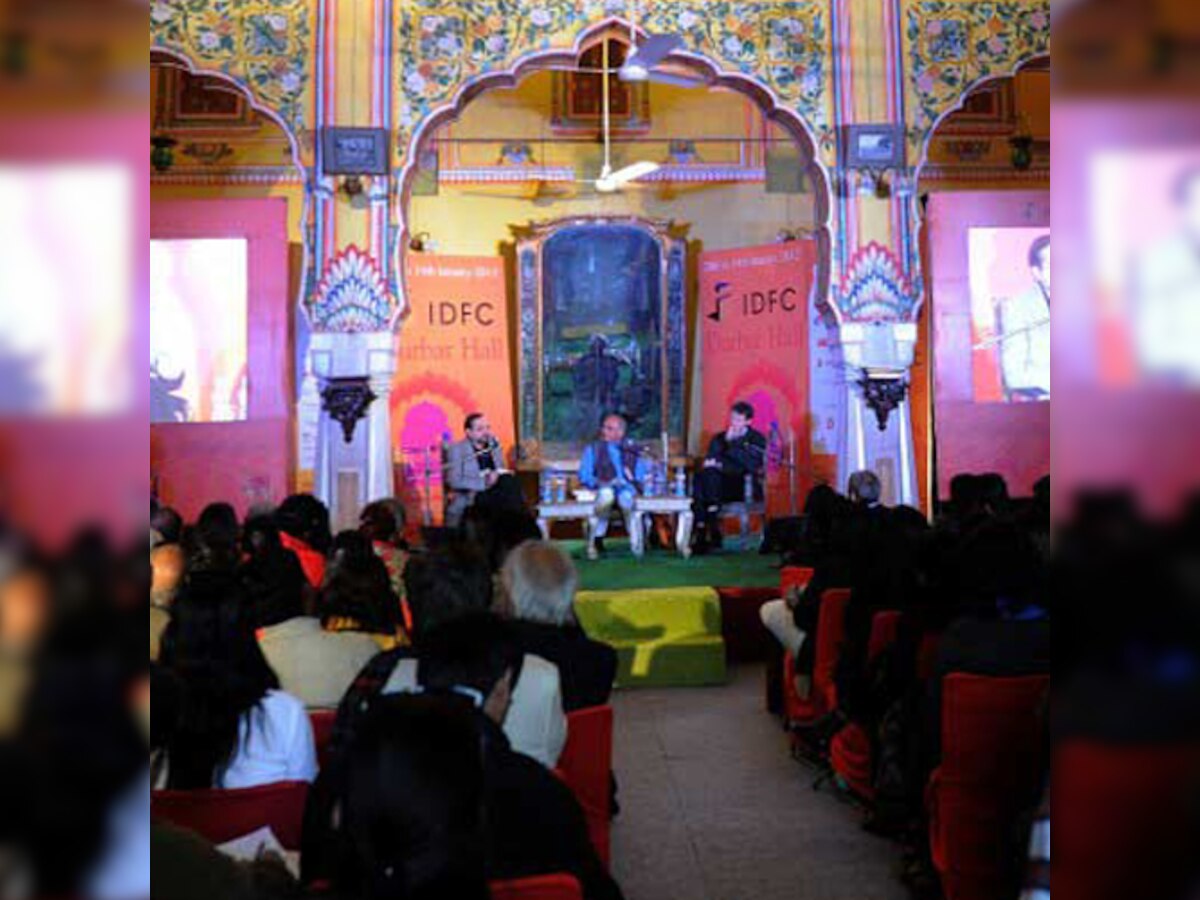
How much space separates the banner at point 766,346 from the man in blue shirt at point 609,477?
5.53ft

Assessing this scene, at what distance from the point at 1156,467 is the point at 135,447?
43cm

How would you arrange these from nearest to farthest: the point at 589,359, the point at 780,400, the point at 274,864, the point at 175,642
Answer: the point at 274,864
the point at 175,642
the point at 780,400
the point at 589,359

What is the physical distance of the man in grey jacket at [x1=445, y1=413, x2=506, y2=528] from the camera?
9.14 metres

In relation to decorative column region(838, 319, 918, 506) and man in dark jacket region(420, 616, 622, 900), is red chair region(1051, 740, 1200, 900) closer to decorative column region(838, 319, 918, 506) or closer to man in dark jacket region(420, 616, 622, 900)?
man in dark jacket region(420, 616, 622, 900)

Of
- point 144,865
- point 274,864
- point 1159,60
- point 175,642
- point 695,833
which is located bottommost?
point 695,833

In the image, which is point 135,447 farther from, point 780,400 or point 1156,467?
point 780,400

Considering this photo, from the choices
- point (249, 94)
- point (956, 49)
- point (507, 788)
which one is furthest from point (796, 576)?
point (249, 94)

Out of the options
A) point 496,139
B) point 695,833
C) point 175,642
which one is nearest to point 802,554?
point 695,833

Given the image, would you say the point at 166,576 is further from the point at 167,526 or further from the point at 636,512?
the point at 636,512

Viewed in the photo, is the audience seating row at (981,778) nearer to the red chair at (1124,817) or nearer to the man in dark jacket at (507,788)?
the man in dark jacket at (507,788)

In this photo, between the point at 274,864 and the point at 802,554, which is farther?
the point at 802,554

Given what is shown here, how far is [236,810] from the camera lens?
217 cm

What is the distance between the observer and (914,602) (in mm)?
3676

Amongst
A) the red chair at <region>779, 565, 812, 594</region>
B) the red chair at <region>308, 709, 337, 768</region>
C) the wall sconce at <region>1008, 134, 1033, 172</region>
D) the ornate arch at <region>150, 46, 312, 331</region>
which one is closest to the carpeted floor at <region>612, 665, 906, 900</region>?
the red chair at <region>779, 565, 812, 594</region>
